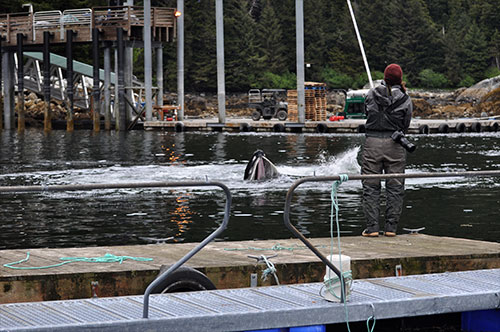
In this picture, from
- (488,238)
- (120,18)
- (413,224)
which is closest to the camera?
(488,238)

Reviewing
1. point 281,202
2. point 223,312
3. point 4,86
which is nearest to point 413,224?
point 281,202

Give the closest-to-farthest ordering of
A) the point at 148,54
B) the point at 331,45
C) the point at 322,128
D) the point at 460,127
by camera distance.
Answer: the point at 460,127
the point at 322,128
the point at 148,54
the point at 331,45

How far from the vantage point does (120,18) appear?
178 ft

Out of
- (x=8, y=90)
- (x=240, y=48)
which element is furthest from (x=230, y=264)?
(x=240, y=48)

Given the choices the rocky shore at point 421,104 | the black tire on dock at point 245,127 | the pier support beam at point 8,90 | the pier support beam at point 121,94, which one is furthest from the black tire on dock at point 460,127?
the pier support beam at point 8,90

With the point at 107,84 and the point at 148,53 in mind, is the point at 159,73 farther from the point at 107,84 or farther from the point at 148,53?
the point at 107,84

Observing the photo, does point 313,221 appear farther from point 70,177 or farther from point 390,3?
point 390,3

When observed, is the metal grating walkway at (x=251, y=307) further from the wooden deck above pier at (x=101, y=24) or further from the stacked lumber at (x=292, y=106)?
the wooden deck above pier at (x=101, y=24)

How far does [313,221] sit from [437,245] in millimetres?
6059

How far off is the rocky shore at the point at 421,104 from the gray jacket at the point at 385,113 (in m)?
59.7

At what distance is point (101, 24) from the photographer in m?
54.2

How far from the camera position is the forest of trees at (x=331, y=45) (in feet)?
319

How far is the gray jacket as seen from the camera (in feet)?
34.2

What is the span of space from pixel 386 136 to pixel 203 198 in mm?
9563
